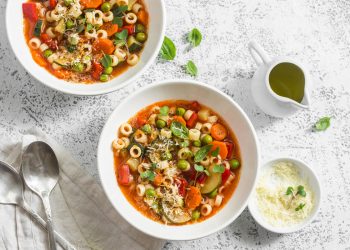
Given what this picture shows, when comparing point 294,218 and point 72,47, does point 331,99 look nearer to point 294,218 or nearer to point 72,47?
point 294,218

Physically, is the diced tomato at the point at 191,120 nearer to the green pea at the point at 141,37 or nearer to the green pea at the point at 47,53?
the green pea at the point at 141,37

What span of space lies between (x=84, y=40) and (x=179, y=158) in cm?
130

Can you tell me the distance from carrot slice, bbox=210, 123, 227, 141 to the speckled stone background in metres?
0.46

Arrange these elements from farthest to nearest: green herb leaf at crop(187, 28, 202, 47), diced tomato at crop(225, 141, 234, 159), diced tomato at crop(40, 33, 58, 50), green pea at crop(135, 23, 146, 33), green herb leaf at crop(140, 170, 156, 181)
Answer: green herb leaf at crop(187, 28, 202, 47) → green pea at crop(135, 23, 146, 33) → diced tomato at crop(40, 33, 58, 50) → diced tomato at crop(225, 141, 234, 159) → green herb leaf at crop(140, 170, 156, 181)

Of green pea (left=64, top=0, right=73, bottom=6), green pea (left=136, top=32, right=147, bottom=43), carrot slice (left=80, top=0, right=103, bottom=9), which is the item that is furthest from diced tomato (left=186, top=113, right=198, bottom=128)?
green pea (left=64, top=0, right=73, bottom=6)

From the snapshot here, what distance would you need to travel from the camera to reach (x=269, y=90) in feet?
14.4

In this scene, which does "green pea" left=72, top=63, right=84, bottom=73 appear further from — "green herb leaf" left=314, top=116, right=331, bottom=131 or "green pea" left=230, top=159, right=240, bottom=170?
"green herb leaf" left=314, top=116, right=331, bottom=131

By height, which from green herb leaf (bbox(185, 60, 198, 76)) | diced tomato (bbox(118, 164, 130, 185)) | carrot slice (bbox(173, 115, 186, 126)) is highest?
green herb leaf (bbox(185, 60, 198, 76))

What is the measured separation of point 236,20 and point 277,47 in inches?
17.8

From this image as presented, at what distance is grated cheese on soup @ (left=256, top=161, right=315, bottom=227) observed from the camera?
462 centimetres

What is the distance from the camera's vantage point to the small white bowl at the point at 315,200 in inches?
179

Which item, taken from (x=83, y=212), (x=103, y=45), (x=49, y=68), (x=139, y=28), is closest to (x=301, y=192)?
(x=83, y=212)

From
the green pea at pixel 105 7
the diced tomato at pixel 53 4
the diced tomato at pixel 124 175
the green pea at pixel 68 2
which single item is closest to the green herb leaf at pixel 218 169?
the diced tomato at pixel 124 175

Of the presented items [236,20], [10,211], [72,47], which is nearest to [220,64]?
[236,20]
